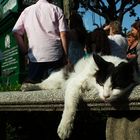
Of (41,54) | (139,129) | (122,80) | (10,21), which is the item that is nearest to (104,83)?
(122,80)

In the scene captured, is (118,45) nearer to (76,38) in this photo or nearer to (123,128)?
(76,38)

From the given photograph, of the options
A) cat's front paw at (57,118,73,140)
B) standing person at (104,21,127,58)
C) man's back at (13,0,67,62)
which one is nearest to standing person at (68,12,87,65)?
standing person at (104,21,127,58)

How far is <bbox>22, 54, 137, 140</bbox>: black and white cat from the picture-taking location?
4.90 metres

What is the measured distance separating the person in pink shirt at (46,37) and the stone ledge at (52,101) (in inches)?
21.7

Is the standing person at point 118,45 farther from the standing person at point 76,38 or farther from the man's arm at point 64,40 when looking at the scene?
the man's arm at point 64,40

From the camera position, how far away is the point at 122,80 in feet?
16.2

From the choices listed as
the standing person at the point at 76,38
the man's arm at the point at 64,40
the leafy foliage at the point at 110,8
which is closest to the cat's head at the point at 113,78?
the man's arm at the point at 64,40

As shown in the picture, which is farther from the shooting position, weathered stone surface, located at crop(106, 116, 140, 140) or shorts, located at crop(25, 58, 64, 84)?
shorts, located at crop(25, 58, 64, 84)

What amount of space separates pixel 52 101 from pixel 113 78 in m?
1.08

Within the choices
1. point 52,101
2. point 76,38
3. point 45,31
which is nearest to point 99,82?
point 52,101

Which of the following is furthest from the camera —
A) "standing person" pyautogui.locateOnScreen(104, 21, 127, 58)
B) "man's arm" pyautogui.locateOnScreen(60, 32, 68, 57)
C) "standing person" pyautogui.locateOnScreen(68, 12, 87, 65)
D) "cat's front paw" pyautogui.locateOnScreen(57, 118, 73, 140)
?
"standing person" pyautogui.locateOnScreen(68, 12, 87, 65)

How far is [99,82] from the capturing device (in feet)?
17.2

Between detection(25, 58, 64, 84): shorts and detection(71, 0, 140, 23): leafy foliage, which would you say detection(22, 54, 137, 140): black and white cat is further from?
detection(71, 0, 140, 23): leafy foliage

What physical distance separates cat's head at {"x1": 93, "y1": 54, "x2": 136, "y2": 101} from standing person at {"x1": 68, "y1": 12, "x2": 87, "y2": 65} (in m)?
2.41
